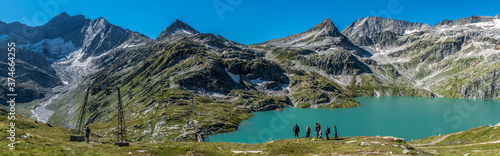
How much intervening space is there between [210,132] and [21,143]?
97.8 m

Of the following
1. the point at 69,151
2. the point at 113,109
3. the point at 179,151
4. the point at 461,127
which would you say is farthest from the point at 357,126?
the point at 113,109

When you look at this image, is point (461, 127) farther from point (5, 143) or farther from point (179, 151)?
point (5, 143)

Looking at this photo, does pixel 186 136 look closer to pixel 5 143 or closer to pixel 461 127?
pixel 5 143

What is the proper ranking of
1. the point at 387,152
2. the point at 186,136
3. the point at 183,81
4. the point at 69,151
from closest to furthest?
the point at 69,151, the point at 387,152, the point at 186,136, the point at 183,81

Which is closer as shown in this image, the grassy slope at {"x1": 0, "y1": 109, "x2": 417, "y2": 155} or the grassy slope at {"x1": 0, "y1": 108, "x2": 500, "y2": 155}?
the grassy slope at {"x1": 0, "y1": 109, "x2": 417, "y2": 155}

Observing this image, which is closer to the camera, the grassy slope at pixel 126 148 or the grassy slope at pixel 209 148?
the grassy slope at pixel 126 148

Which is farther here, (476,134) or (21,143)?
(476,134)

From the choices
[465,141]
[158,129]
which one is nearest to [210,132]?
[158,129]

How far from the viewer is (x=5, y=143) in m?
19.7

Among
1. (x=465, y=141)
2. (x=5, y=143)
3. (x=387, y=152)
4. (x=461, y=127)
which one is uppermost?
(x=5, y=143)

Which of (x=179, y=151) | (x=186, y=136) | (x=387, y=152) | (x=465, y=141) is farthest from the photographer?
(x=186, y=136)

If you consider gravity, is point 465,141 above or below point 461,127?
above

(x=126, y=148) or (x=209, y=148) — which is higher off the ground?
(x=126, y=148)

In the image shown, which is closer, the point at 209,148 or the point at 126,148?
the point at 126,148
